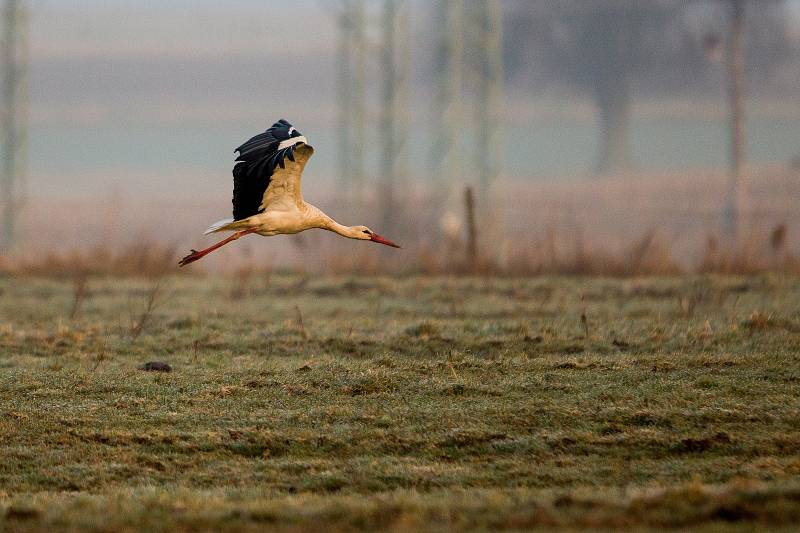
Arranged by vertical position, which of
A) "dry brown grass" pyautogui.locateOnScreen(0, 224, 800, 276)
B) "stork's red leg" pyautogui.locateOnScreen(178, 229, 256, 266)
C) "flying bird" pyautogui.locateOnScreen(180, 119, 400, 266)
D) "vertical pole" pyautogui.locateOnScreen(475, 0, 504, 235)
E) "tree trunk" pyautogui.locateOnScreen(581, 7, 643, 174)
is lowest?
"dry brown grass" pyautogui.locateOnScreen(0, 224, 800, 276)

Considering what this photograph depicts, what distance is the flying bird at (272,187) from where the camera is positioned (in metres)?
12.0

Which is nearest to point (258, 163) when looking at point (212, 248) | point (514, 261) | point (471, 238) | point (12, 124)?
point (212, 248)

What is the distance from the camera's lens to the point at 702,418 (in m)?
10.3

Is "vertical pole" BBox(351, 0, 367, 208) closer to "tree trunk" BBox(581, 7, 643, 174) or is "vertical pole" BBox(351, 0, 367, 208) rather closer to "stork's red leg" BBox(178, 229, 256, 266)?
"stork's red leg" BBox(178, 229, 256, 266)

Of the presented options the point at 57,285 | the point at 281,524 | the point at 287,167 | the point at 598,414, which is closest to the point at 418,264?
the point at 57,285

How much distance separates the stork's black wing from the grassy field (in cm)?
150

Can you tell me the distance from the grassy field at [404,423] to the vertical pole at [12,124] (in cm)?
1299

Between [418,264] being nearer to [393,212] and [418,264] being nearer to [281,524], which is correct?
[393,212]

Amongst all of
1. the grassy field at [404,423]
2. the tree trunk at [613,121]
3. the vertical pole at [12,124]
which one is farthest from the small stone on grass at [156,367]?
the tree trunk at [613,121]

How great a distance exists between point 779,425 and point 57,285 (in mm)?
13874

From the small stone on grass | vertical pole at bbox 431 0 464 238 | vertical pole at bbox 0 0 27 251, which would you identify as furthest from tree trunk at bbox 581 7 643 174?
the small stone on grass

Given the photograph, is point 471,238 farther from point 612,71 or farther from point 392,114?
point 612,71

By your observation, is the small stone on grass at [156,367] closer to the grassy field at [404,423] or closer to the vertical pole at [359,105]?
the grassy field at [404,423]

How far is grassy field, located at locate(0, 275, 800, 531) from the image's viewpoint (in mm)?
7637
